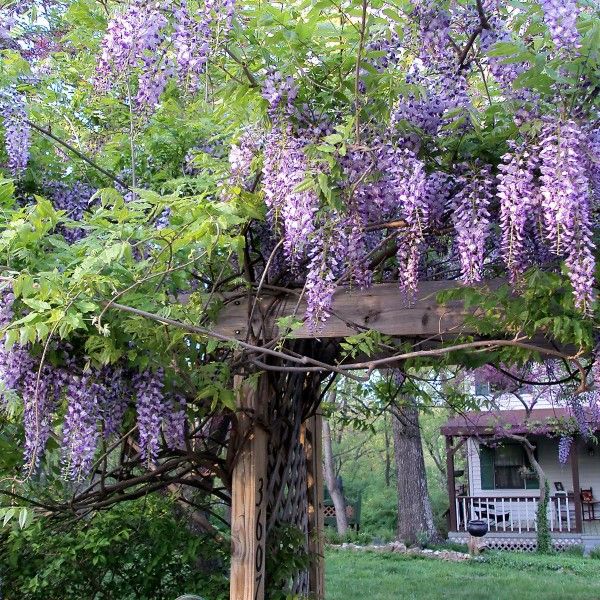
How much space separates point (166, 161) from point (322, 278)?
4.54 feet

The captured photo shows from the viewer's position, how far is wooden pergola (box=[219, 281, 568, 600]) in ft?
11.5

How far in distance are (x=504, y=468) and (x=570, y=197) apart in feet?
55.3

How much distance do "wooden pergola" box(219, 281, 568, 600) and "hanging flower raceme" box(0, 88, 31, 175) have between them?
1283 mm

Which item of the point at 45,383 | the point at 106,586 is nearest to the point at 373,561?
the point at 106,586

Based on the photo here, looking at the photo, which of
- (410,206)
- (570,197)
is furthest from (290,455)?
(570,197)

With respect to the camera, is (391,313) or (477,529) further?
(477,529)

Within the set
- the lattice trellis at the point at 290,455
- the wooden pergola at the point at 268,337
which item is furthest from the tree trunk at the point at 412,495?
the wooden pergola at the point at 268,337

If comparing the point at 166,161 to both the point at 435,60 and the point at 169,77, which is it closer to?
the point at 169,77

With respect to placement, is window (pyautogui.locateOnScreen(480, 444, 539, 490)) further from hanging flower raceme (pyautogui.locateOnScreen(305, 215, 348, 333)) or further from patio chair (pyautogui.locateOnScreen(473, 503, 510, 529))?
hanging flower raceme (pyautogui.locateOnScreen(305, 215, 348, 333))

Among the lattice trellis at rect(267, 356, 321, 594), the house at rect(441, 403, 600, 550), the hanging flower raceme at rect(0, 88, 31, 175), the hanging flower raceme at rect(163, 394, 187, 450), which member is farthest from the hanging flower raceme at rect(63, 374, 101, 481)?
the house at rect(441, 403, 600, 550)

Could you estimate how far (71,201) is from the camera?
427cm

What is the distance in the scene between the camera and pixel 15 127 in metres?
3.97

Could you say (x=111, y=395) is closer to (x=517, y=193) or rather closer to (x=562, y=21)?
(x=517, y=193)

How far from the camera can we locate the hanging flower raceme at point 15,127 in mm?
3963
